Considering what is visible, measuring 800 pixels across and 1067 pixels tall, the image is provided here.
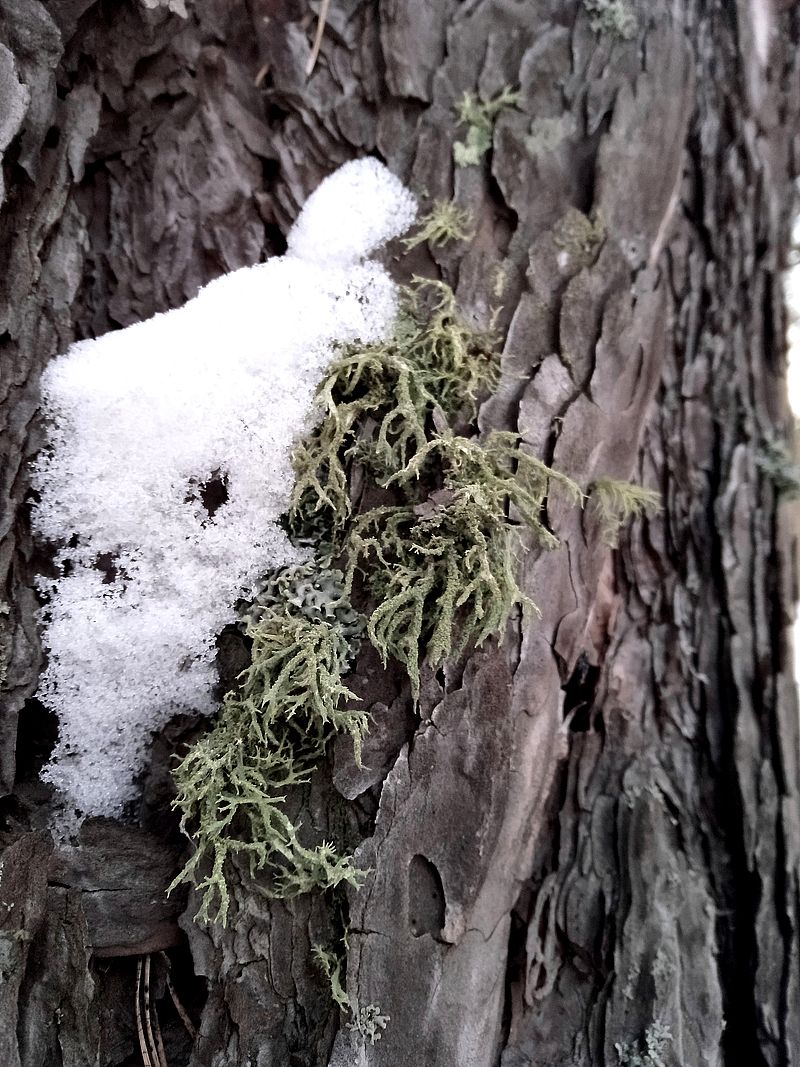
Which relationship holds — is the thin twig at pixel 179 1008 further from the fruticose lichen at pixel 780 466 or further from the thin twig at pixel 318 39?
the thin twig at pixel 318 39

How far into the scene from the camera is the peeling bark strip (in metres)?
1.45

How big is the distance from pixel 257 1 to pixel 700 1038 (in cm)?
271

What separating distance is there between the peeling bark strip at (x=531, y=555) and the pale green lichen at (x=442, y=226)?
4cm

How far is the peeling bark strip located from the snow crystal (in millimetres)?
72

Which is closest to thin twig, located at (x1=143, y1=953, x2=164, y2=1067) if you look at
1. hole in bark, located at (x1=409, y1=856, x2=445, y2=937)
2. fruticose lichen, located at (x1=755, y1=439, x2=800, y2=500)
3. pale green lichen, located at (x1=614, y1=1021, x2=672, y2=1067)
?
hole in bark, located at (x1=409, y1=856, x2=445, y2=937)

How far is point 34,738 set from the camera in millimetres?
1613

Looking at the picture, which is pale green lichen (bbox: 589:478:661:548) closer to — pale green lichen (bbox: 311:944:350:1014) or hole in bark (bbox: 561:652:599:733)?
hole in bark (bbox: 561:652:599:733)

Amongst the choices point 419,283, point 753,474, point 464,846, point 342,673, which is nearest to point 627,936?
point 464,846

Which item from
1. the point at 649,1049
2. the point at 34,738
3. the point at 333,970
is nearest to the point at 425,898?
the point at 333,970

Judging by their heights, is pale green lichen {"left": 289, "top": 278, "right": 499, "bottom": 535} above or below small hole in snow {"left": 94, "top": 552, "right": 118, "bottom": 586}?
above

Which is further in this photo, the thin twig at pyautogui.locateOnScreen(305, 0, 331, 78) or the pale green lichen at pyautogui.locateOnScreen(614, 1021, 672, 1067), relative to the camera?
the thin twig at pyautogui.locateOnScreen(305, 0, 331, 78)

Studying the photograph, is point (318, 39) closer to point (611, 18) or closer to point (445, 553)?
point (611, 18)

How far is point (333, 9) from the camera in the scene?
1.81 metres

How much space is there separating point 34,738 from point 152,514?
0.58 metres
